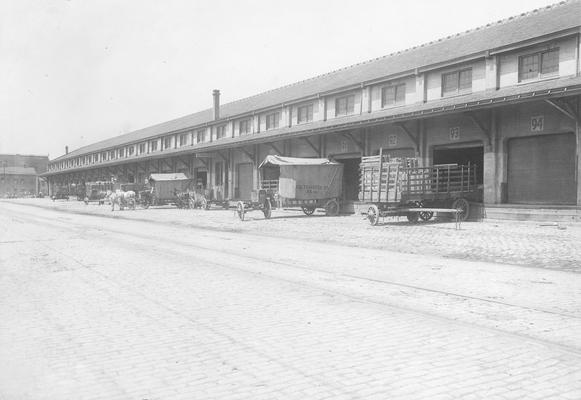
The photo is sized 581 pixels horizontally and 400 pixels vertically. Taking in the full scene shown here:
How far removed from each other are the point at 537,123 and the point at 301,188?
9206mm

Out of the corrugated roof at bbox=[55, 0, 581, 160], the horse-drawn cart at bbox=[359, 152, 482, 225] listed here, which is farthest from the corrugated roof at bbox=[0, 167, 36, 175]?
the horse-drawn cart at bbox=[359, 152, 482, 225]

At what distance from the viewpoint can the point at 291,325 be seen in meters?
4.67

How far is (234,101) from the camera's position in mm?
44156

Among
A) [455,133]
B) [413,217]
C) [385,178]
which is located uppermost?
[455,133]

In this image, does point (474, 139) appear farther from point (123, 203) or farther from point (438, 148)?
point (123, 203)

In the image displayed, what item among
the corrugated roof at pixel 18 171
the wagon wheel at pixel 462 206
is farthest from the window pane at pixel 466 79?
the corrugated roof at pixel 18 171

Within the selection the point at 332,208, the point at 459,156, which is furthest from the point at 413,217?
the point at 332,208

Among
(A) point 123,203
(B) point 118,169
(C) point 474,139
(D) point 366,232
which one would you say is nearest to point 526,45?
(C) point 474,139

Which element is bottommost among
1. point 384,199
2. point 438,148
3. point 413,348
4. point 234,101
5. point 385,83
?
point 413,348

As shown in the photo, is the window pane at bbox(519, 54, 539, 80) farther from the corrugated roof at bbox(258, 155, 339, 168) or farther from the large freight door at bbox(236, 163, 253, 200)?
the large freight door at bbox(236, 163, 253, 200)

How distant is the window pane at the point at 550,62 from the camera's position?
57.0ft

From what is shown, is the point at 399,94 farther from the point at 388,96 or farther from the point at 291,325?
the point at 291,325

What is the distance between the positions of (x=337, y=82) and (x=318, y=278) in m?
22.5

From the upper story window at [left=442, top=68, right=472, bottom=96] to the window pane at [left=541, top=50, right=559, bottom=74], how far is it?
2.95m
